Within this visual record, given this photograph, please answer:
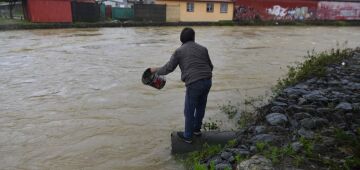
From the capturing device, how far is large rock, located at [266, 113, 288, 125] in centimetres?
548

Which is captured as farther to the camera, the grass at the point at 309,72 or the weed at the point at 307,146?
the grass at the point at 309,72

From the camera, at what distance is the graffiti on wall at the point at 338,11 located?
A: 46.6 meters

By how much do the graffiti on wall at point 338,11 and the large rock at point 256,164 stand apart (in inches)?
1812

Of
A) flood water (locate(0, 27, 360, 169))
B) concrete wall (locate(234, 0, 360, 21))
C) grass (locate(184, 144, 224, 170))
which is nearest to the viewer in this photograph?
grass (locate(184, 144, 224, 170))

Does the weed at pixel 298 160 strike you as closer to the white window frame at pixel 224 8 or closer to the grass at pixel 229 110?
the grass at pixel 229 110

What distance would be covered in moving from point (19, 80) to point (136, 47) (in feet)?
28.3

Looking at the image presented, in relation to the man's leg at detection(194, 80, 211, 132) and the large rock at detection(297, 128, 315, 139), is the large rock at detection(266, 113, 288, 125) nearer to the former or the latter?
the large rock at detection(297, 128, 315, 139)

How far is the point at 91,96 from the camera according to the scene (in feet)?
33.7

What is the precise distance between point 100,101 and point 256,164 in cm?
629

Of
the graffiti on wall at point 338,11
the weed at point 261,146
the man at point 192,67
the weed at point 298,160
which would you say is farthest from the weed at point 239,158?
the graffiti on wall at point 338,11

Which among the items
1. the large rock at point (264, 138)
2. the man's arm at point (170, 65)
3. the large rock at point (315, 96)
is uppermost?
the man's arm at point (170, 65)

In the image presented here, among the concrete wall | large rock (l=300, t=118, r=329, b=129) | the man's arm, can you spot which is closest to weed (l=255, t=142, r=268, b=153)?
large rock (l=300, t=118, r=329, b=129)


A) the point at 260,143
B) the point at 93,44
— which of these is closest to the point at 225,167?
the point at 260,143

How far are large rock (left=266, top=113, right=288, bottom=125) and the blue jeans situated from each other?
997 millimetres
